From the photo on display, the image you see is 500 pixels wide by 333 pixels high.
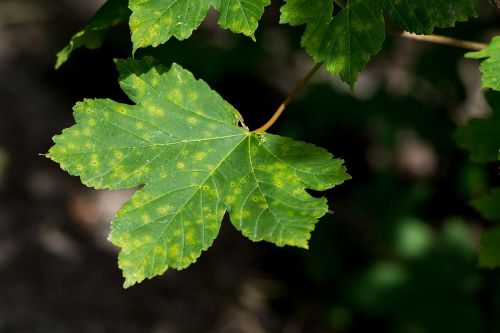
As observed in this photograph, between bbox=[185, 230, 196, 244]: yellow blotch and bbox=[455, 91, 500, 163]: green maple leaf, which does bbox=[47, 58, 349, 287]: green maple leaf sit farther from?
bbox=[455, 91, 500, 163]: green maple leaf

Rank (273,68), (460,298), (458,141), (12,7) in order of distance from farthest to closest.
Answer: (12,7) < (273,68) < (460,298) < (458,141)

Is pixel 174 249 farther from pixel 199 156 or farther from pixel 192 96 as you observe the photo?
pixel 192 96

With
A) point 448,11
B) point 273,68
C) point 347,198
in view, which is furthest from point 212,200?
point 273,68

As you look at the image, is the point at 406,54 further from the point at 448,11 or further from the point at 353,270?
the point at 448,11

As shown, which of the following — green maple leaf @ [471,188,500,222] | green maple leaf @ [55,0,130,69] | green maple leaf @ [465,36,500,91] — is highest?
green maple leaf @ [465,36,500,91]

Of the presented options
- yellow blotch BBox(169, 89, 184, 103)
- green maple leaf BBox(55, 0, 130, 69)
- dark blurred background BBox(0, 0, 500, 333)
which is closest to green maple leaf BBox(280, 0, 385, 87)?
yellow blotch BBox(169, 89, 184, 103)

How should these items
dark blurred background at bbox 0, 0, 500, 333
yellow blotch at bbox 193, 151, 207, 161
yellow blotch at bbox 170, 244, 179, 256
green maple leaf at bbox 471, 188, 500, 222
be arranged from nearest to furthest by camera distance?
1. yellow blotch at bbox 170, 244, 179, 256
2. yellow blotch at bbox 193, 151, 207, 161
3. green maple leaf at bbox 471, 188, 500, 222
4. dark blurred background at bbox 0, 0, 500, 333

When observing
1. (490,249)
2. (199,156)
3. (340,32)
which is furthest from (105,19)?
(490,249)
